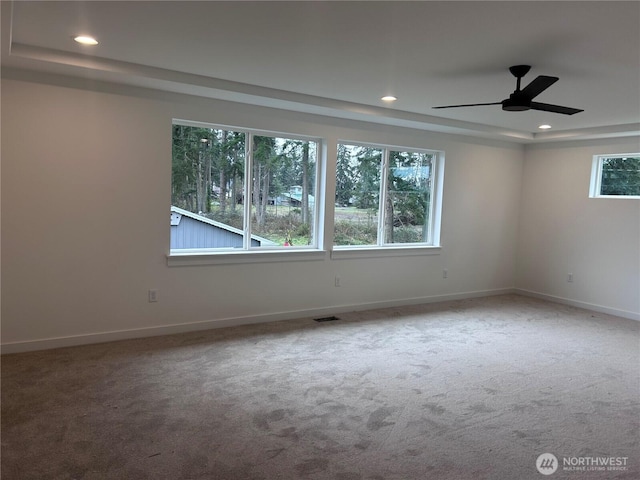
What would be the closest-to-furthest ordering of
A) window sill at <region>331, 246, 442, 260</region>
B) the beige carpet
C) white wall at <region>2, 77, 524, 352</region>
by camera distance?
the beige carpet
white wall at <region>2, 77, 524, 352</region>
window sill at <region>331, 246, 442, 260</region>

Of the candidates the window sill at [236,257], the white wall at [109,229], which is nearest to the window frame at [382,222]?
the white wall at [109,229]

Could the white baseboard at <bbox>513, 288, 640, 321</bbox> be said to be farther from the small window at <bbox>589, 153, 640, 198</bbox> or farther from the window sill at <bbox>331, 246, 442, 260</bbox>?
the window sill at <bbox>331, 246, 442, 260</bbox>

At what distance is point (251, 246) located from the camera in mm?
4867

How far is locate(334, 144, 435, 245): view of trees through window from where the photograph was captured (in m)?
5.41

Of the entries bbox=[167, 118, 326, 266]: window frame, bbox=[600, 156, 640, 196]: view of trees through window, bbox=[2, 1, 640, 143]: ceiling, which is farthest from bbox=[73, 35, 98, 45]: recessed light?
bbox=[600, 156, 640, 196]: view of trees through window

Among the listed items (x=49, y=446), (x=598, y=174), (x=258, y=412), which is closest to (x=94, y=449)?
(x=49, y=446)

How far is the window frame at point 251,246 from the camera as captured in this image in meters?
4.38

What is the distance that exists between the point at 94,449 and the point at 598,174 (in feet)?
20.7

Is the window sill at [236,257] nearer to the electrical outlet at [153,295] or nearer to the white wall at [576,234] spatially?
the electrical outlet at [153,295]

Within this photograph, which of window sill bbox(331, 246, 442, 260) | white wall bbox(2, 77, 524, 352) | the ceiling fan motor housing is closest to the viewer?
the ceiling fan motor housing

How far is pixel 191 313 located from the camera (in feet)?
14.5

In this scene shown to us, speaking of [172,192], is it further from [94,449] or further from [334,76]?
[94,449]

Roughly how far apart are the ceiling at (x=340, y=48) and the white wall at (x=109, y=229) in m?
0.26

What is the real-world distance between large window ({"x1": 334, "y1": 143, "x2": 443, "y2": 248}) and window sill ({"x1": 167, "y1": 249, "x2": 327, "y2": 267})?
1.73ft
